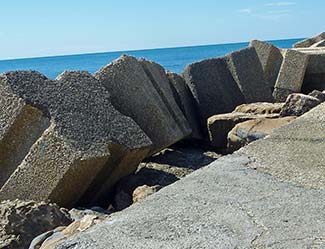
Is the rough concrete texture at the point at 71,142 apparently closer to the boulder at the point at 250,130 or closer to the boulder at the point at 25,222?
the boulder at the point at 25,222

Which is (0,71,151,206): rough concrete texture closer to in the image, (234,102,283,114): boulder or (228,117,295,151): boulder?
(228,117,295,151): boulder

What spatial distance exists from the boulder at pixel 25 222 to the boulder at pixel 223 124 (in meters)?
2.02

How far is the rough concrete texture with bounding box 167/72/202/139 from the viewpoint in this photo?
567 centimetres

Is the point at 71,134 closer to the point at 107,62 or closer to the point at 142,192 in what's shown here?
A: the point at 142,192

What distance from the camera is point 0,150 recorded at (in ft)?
13.7

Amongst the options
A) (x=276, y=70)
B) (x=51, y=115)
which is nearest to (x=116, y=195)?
(x=51, y=115)

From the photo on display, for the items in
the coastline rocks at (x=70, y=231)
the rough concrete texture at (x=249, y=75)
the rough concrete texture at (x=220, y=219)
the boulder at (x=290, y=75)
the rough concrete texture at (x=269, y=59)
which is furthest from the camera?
the rough concrete texture at (x=269, y=59)

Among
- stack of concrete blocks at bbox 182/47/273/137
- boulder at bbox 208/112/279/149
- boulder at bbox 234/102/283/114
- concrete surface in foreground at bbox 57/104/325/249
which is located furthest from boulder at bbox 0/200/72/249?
stack of concrete blocks at bbox 182/47/273/137

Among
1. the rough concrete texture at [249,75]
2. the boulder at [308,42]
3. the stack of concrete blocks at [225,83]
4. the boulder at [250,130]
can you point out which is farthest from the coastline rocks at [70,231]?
the boulder at [308,42]

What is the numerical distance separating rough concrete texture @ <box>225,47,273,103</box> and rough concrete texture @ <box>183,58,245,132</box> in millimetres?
70

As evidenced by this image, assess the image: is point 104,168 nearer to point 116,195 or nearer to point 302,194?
point 116,195

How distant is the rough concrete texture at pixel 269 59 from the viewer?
23.4 ft

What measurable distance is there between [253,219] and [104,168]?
237cm

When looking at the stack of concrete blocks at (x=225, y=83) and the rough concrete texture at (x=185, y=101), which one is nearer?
the rough concrete texture at (x=185, y=101)
